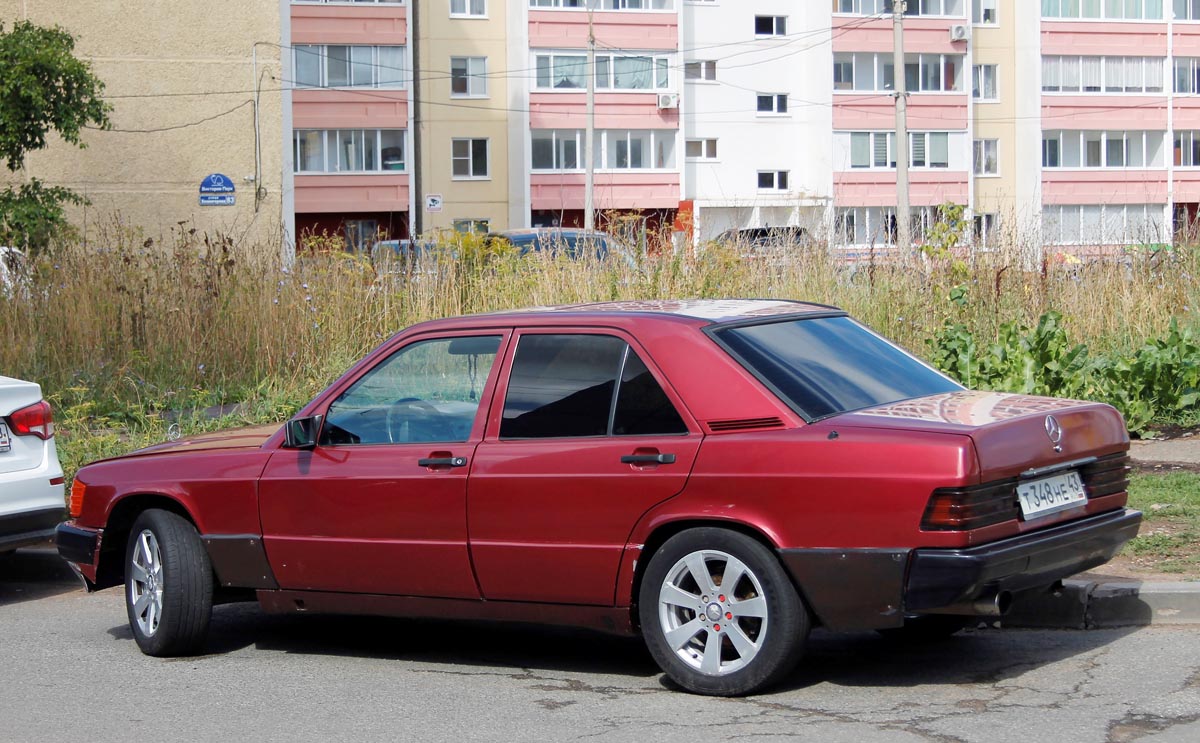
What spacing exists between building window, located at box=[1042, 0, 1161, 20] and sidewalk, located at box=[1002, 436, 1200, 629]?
62.6m

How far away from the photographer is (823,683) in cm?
619

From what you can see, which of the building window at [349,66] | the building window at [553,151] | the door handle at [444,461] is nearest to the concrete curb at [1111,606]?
the door handle at [444,461]

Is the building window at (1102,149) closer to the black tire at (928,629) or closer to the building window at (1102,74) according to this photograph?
the building window at (1102,74)

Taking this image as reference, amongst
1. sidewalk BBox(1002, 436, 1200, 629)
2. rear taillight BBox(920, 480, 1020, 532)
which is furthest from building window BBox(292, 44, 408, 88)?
rear taillight BBox(920, 480, 1020, 532)

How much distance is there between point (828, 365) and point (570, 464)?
115cm

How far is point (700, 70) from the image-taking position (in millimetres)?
61125

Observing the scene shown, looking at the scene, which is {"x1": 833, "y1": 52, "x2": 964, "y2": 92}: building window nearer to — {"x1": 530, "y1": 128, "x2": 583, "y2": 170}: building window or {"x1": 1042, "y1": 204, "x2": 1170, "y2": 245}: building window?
{"x1": 530, "y1": 128, "x2": 583, "y2": 170}: building window

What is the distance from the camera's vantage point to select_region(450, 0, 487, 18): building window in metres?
58.2

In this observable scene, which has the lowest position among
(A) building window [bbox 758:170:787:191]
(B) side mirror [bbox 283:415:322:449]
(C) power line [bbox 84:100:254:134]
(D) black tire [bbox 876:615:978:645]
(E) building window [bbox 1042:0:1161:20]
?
(D) black tire [bbox 876:615:978:645]

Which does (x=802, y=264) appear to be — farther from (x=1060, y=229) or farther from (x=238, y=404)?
(x=238, y=404)

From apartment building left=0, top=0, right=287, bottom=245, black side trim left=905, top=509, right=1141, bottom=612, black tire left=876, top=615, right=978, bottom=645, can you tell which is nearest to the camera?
black side trim left=905, top=509, right=1141, bottom=612

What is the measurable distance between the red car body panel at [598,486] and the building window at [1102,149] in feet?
204

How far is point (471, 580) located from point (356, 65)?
51.2 m

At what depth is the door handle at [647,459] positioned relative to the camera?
593cm
